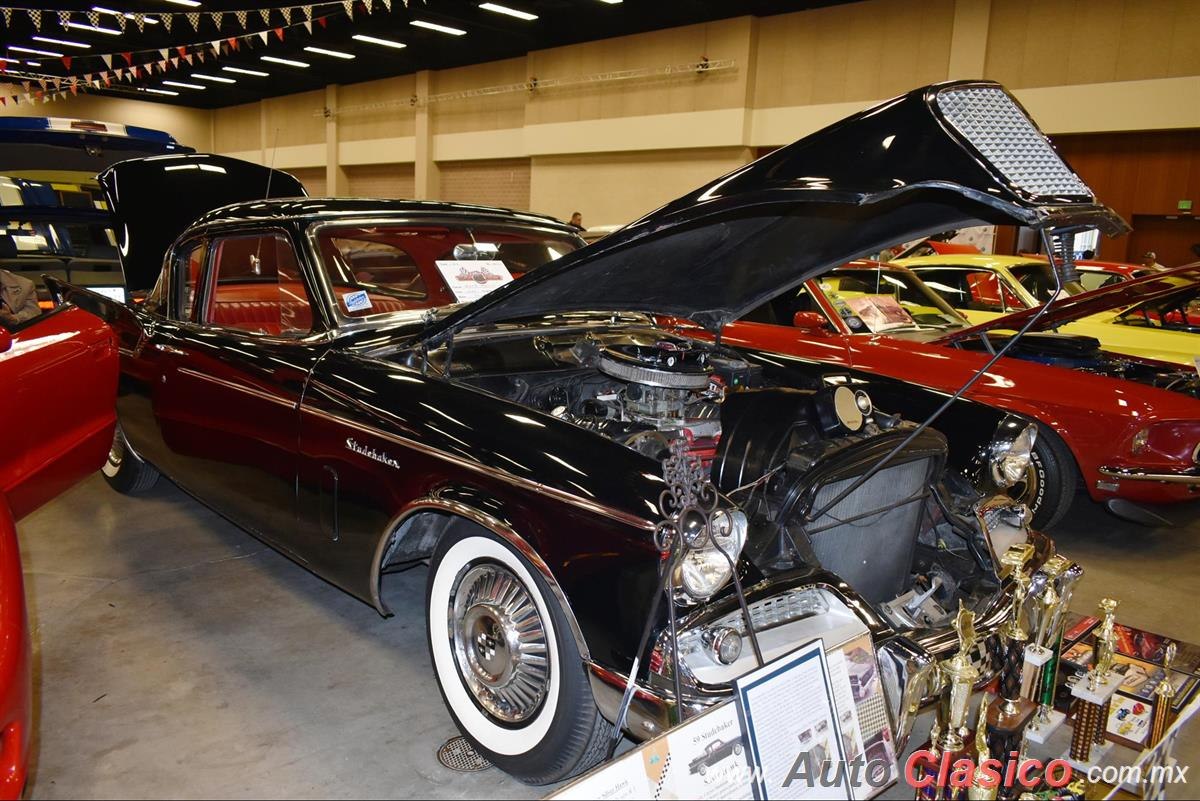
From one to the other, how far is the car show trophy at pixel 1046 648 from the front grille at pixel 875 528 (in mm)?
362

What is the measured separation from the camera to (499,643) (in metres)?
2.26

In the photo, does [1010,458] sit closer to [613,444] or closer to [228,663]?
[613,444]

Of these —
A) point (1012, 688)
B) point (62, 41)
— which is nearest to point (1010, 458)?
point (1012, 688)

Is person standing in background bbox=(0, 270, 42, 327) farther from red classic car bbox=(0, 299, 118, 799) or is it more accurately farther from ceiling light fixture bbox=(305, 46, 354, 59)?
ceiling light fixture bbox=(305, 46, 354, 59)

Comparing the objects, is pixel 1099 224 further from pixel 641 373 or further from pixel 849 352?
pixel 849 352

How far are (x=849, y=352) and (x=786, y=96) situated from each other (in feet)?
36.0

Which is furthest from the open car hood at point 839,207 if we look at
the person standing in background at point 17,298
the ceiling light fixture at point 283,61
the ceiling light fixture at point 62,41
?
Answer: the ceiling light fixture at point 62,41

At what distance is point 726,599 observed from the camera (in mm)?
1943

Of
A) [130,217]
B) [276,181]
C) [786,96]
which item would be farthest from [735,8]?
[130,217]

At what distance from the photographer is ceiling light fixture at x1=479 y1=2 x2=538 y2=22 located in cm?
1440

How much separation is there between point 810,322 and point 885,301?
0.90 metres

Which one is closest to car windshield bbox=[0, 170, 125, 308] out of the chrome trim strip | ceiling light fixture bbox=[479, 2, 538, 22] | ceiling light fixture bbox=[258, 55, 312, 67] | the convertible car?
the chrome trim strip

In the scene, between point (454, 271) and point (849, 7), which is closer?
point (454, 271)

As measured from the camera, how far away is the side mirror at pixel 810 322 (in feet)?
15.9
